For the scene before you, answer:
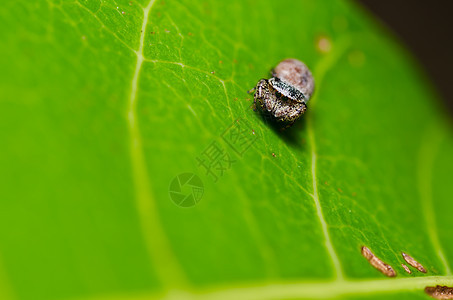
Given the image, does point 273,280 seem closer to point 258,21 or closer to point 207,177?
point 207,177

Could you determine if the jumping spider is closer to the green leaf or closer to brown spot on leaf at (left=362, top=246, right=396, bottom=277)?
the green leaf

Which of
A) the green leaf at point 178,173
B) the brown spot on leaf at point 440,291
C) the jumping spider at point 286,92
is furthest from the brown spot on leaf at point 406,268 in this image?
the jumping spider at point 286,92

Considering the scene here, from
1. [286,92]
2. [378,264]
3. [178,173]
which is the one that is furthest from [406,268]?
[178,173]

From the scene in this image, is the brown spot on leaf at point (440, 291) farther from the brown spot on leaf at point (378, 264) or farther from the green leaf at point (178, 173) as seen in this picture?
the brown spot on leaf at point (378, 264)

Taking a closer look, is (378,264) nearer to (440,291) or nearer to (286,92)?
(440,291)

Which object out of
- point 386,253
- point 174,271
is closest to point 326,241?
point 386,253

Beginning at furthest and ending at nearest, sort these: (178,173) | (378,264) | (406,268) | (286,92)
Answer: (286,92) < (406,268) < (378,264) < (178,173)
